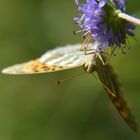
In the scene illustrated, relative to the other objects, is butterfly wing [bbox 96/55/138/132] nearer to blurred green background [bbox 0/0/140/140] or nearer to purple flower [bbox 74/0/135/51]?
purple flower [bbox 74/0/135/51]

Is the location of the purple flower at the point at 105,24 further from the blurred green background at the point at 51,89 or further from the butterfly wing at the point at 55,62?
the blurred green background at the point at 51,89

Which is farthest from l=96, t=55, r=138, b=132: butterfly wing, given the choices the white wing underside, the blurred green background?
the blurred green background

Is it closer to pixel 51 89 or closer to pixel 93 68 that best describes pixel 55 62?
pixel 93 68

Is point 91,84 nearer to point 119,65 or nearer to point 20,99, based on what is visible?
point 119,65

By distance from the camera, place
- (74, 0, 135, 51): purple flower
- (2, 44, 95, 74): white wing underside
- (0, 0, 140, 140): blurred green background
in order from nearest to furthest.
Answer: (74, 0, 135, 51): purple flower, (2, 44, 95, 74): white wing underside, (0, 0, 140, 140): blurred green background

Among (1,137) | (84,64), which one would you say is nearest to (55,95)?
(1,137)

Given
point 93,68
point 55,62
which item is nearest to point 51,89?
point 55,62
